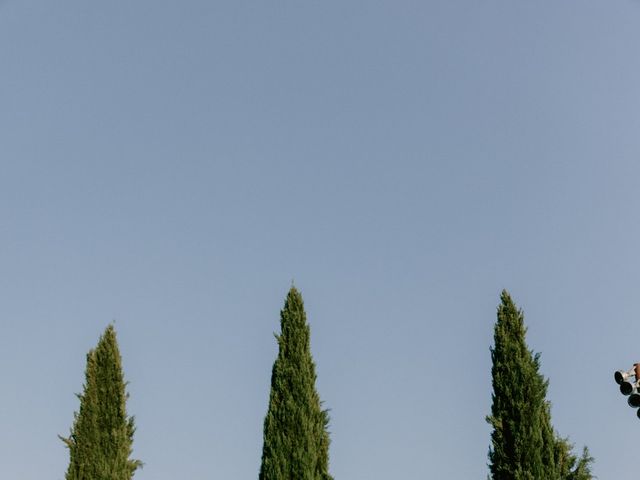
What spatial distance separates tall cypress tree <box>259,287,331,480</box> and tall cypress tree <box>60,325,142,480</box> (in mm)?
4979

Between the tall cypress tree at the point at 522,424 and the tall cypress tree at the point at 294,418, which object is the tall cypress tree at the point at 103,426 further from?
the tall cypress tree at the point at 522,424

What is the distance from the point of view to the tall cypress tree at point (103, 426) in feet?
83.8

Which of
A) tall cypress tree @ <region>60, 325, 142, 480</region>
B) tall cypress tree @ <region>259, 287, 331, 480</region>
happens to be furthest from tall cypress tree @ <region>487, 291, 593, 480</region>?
tall cypress tree @ <region>60, 325, 142, 480</region>

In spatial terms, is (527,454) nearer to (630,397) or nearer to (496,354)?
(496,354)

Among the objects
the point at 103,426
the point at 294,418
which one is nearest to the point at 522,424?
the point at 294,418

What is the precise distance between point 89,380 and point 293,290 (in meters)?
8.28

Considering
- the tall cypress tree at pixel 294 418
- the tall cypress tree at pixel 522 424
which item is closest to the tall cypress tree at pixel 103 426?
the tall cypress tree at pixel 294 418

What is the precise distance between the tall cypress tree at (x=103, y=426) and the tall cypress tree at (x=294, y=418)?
498 centimetres

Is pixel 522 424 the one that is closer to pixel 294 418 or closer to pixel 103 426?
pixel 294 418

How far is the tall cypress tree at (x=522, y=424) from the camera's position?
2630 centimetres

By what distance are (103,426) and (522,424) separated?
14940mm

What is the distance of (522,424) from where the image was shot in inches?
1056

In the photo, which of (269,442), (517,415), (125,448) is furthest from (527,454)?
(125,448)

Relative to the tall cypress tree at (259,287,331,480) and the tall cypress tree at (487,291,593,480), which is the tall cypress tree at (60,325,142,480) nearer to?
the tall cypress tree at (259,287,331,480)
